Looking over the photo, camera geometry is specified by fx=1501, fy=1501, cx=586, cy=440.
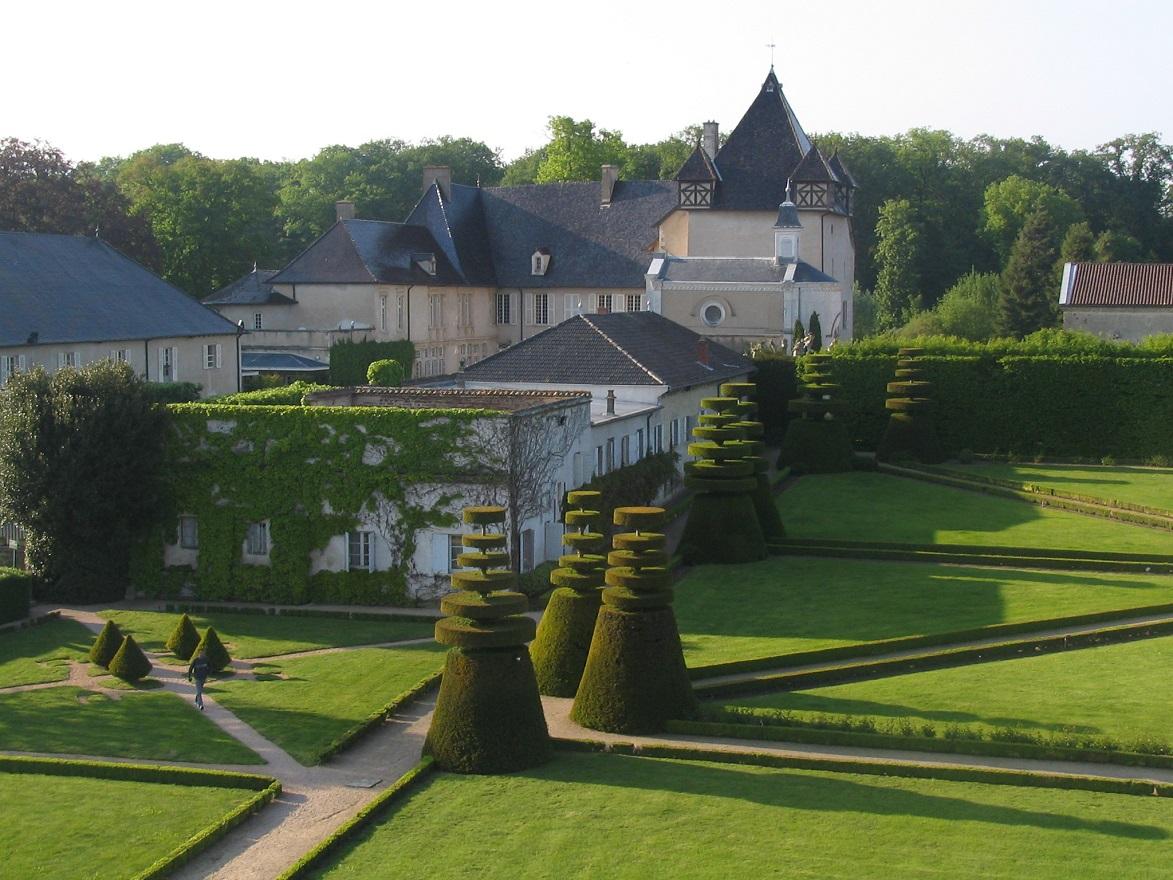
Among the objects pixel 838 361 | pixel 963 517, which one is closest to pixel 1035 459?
pixel 838 361

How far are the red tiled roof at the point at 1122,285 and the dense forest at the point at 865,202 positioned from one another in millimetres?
10771

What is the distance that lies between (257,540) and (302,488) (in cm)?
195

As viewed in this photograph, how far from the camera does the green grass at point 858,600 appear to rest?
102 feet

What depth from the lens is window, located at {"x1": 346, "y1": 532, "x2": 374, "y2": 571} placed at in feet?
119

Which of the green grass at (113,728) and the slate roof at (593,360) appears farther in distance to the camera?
the slate roof at (593,360)

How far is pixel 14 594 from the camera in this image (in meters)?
34.1

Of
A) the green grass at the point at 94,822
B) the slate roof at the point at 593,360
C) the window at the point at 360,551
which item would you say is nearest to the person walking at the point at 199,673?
the green grass at the point at 94,822

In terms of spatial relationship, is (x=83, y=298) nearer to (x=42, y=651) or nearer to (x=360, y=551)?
(x=360, y=551)

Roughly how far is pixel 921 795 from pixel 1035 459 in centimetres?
3775

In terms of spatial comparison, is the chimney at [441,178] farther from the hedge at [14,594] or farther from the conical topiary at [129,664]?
the conical topiary at [129,664]

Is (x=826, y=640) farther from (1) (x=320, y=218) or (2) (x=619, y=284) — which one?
(1) (x=320, y=218)

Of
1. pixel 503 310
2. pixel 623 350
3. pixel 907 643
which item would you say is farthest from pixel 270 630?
pixel 503 310

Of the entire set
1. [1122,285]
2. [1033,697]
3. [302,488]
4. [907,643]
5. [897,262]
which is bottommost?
[1033,697]

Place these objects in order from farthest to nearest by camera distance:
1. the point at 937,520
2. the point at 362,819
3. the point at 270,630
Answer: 1. the point at 937,520
2. the point at 270,630
3. the point at 362,819
